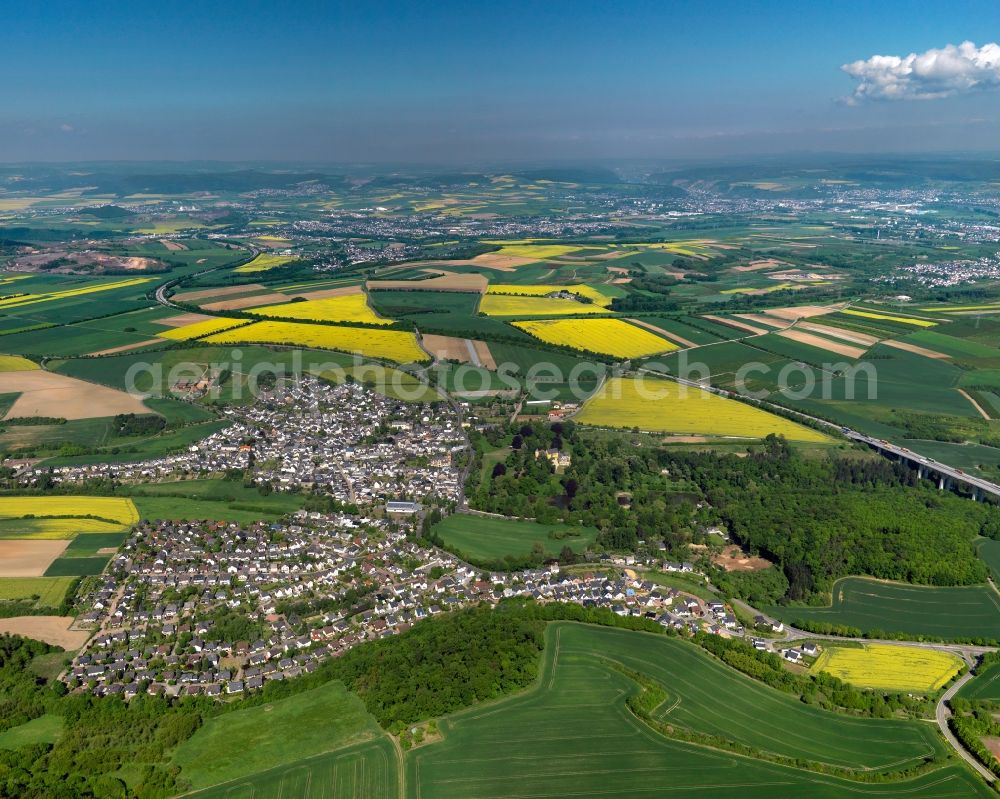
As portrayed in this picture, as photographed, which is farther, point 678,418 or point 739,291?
point 739,291

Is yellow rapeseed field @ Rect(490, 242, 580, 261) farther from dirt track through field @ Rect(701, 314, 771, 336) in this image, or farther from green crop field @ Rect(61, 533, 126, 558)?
green crop field @ Rect(61, 533, 126, 558)

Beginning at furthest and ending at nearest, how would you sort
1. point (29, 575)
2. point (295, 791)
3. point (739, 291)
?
point (739, 291)
point (29, 575)
point (295, 791)

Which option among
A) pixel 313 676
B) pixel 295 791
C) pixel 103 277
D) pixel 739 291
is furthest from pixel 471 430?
pixel 103 277

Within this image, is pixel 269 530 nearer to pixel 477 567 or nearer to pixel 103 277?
pixel 477 567

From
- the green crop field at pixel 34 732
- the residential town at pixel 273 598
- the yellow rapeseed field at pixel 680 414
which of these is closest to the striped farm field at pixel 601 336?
the yellow rapeseed field at pixel 680 414

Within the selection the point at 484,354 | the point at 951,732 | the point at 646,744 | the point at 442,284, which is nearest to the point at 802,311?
the point at 484,354

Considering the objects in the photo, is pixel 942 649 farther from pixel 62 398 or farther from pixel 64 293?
pixel 64 293

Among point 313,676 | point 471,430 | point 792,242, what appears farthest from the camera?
point 792,242

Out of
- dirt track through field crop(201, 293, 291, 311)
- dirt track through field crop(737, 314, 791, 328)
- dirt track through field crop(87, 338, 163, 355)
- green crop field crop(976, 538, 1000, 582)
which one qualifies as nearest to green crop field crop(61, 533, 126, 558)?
dirt track through field crop(87, 338, 163, 355)

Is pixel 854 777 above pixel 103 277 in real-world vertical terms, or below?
below

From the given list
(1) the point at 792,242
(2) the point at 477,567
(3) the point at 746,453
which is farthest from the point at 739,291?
(2) the point at 477,567
